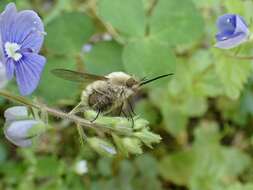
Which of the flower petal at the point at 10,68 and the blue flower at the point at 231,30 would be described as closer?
the flower petal at the point at 10,68

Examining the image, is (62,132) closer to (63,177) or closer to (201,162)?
(63,177)

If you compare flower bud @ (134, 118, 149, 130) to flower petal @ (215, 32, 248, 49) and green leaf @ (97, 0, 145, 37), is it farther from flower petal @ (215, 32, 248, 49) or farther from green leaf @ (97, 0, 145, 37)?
green leaf @ (97, 0, 145, 37)

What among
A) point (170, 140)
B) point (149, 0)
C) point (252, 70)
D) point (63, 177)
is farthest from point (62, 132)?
point (252, 70)

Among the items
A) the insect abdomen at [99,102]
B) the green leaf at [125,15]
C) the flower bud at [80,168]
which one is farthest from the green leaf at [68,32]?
the insect abdomen at [99,102]

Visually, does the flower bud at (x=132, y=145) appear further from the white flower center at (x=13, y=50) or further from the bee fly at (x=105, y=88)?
the white flower center at (x=13, y=50)

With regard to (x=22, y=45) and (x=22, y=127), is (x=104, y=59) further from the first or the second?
(x=22, y=127)

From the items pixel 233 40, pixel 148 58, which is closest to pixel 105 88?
pixel 233 40

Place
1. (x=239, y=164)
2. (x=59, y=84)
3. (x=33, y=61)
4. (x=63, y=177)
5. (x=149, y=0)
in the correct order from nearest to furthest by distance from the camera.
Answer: (x=33, y=61)
(x=59, y=84)
(x=63, y=177)
(x=239, y=164)
(x=149, y=0)
